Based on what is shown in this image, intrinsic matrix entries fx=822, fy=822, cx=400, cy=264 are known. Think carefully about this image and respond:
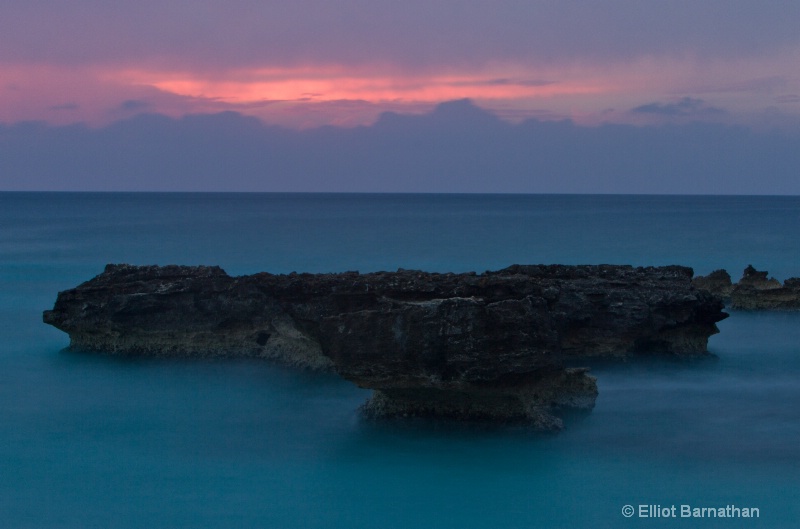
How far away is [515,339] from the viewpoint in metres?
15.4

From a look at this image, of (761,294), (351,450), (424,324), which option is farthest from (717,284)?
(351,450)

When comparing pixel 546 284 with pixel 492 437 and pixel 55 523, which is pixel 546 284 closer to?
pixel 492 437

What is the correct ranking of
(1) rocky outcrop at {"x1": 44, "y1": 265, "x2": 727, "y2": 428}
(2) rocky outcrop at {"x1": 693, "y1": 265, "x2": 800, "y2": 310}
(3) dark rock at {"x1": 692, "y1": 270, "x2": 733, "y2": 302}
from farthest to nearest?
1. (3) dark rock at {"x1": 692, "y1": 270, "x2": 733, "y2": 302}
2. (2) rocky outcrop at {"x1": 693, "y1": 265, "x2": 800, "y2": 310}
3. (1) rocky outcrop at {"x1": 44, "y1": 265, "x2": 727, "y2": 428}

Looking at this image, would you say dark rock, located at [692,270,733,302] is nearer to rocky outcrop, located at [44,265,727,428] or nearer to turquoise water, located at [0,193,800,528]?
turquoise water, located at [0,193,800,528]

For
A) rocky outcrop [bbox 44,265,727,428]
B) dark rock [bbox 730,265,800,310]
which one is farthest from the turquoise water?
dark rock [bbox 730,265,800,310]

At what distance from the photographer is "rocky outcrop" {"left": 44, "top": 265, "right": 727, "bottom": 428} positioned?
15375 mm

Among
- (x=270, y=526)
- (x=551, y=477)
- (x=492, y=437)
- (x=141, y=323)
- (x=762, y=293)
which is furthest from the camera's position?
(x=762, y=293)

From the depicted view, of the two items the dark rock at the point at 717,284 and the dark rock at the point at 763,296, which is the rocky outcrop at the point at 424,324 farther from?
the dark rock at the point at 717,284

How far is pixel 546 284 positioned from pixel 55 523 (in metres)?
10.9

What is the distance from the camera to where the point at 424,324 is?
605 inches

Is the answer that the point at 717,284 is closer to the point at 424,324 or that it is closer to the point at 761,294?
the point at 761,294

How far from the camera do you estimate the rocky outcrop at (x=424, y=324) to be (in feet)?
50.4

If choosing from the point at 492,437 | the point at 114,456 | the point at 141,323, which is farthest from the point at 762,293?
the point at 114,456

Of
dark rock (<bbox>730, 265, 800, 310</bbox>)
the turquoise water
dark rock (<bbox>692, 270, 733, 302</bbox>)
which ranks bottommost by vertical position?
the turquoise water
